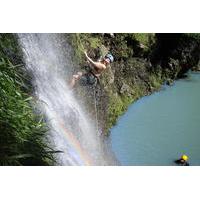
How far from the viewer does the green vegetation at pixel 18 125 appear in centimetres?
477

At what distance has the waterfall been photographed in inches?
204

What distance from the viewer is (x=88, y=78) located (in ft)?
17.7

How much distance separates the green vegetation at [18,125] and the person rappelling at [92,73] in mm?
539

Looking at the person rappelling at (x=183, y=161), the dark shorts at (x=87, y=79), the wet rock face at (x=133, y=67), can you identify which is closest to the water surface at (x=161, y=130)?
the person rappelling at (x=183, y=161)

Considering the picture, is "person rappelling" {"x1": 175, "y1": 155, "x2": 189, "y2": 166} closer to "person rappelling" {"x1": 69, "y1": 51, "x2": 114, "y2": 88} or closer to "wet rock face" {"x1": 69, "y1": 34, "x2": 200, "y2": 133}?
"wet rock face" {"x1": 69, "y1": 34, "x2": 200, "y2": 133}

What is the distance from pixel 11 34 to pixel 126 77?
128cm

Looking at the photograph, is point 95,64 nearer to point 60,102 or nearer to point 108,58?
point 108,58

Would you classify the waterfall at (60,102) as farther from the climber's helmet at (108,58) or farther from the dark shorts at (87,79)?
the climber's helmet at (108,58)

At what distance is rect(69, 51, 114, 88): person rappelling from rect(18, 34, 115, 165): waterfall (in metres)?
0.08

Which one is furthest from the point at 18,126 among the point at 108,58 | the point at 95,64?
the point at 108,58

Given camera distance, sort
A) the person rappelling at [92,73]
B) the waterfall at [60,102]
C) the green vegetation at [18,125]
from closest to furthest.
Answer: the green vegetation at [18,125]
the waterfall at [60,102]
the person rappelling at [92,73]

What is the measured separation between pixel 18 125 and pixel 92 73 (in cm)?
102
